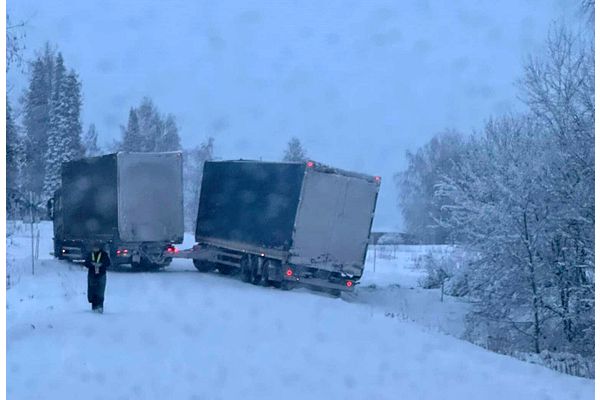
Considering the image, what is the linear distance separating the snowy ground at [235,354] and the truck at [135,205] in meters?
5.74

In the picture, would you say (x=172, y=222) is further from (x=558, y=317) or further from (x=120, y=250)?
(x=558, y=317)

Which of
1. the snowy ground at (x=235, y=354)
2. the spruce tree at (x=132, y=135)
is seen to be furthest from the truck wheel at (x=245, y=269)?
the spruce tree at (x=132, y=135)

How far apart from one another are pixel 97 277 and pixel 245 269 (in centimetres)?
1159

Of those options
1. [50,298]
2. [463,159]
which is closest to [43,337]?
[50,298]

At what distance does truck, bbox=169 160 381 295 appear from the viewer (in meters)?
26.1

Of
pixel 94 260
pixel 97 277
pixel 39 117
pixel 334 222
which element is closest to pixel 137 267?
pixel 334 222

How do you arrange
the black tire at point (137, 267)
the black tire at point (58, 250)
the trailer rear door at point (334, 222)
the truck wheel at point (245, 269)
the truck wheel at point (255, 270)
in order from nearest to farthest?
the trailer rear door at point (334, 222)
the truck wheel at point (255, 270)
the truck wheel at point (245, 269)
the black tire at point (137, 267)
the black tire at point (58, 250)

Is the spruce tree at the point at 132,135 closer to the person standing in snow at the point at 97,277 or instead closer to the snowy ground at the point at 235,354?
the snowy ground at the point at 235,354

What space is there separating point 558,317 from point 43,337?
604 inches

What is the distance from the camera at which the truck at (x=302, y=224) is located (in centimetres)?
2614

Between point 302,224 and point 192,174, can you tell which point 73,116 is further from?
point 302,224

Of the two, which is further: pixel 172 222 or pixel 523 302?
pixel 172 222

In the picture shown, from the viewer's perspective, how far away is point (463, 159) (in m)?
30.4

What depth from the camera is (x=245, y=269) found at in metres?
28.7
